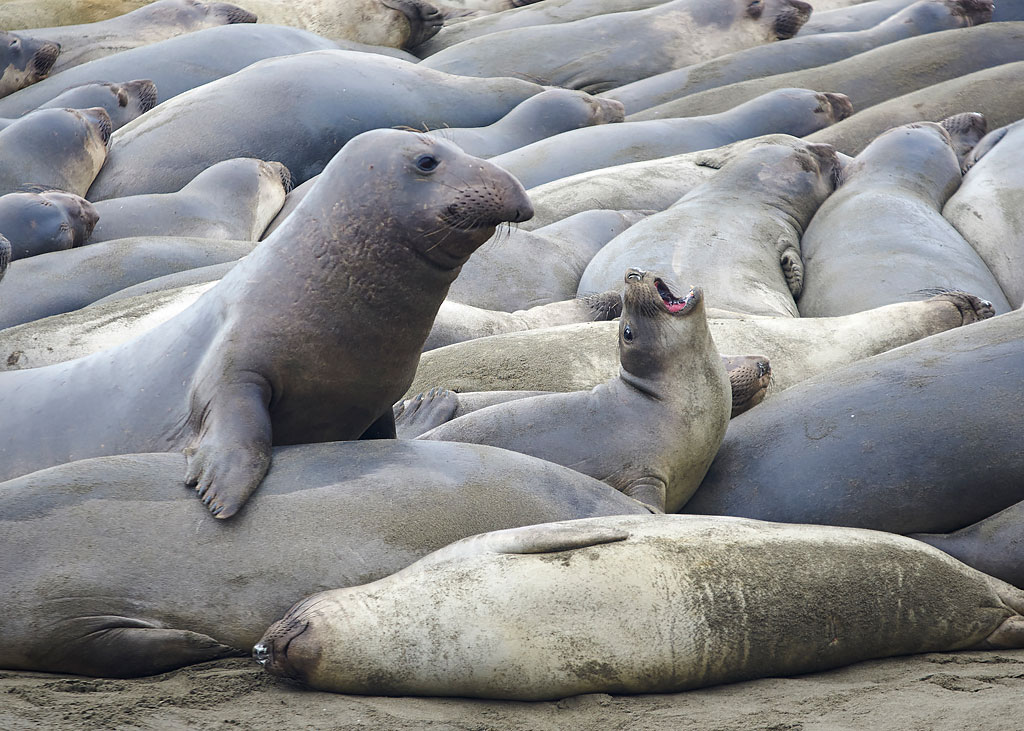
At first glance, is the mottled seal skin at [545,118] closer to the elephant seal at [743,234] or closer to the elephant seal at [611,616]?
the elephant seal at [743,234]

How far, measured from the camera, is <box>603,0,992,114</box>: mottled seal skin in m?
9.79

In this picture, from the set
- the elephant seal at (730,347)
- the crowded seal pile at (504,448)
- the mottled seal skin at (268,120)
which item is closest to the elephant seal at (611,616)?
the crowded seal pile at (504,448)

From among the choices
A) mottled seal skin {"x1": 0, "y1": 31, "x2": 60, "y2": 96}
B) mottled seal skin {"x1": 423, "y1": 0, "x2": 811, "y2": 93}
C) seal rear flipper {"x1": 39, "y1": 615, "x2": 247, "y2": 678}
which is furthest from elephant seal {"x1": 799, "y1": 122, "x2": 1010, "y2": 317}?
mottled seal skin {"x1": 0, "y1": 31, "x2": 60, "y2": 96}

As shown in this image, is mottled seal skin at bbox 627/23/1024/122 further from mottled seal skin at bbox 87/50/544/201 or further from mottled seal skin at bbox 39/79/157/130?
mottled seal skin at bbox 39/79/157/130

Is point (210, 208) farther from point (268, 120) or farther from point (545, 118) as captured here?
point (545, 118)

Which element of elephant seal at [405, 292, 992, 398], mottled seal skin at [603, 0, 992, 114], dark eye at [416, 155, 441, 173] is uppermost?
dark eye at [416, 155, 441, 173]

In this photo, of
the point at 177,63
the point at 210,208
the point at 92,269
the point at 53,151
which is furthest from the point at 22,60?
the point at 92,269

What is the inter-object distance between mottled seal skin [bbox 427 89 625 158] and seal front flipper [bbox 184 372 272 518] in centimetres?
513

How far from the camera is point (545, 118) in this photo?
345 inches

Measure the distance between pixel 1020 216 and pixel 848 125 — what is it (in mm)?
1960

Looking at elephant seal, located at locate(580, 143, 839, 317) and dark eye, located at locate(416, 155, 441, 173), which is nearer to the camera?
dark eye, located at locate(416, 155, 441, 173)

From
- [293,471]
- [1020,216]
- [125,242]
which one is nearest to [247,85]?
[125,242]

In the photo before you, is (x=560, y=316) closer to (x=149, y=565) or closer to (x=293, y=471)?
(x=293, y=471)

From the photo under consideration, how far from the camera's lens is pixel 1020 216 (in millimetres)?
6707
